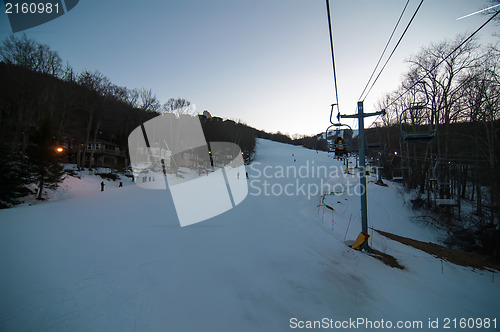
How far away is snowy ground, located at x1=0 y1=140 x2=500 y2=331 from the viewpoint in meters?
4.03

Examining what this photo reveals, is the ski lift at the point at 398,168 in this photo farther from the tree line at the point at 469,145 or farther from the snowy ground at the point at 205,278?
the snowy ground at the point at 205,278

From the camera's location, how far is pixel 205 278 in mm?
5316

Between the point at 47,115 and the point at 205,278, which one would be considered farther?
the point at 47,115

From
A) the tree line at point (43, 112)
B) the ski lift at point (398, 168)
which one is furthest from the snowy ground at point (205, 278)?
the ski lift at point (398, 168)

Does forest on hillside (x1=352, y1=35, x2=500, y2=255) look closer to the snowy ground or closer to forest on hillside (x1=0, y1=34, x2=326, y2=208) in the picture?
the snowy ground

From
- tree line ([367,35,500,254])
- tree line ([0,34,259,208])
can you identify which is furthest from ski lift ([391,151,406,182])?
tree line ([0,34,259,208])

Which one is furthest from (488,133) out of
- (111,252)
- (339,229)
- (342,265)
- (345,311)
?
(111,252)

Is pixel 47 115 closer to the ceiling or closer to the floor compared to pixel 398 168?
closer to the ceiling

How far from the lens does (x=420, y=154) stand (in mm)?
25125

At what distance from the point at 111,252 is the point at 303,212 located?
11.4 m

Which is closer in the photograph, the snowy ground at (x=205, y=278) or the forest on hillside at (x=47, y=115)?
the snowy ground at (x=205, y=278)

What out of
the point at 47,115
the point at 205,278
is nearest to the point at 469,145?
the point at 205,278

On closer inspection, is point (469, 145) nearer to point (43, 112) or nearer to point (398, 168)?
point (398, 168)

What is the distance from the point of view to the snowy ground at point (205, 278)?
13.2 feet
